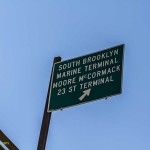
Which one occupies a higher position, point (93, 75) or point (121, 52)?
point (121, 52)

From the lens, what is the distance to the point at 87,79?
5207mm

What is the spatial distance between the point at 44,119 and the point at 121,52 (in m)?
1.69

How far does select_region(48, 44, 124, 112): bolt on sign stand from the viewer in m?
4.96

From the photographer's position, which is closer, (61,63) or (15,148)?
(61,63)

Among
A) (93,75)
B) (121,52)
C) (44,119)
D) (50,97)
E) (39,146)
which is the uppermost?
(121,52)

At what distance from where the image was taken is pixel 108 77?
5.04 m

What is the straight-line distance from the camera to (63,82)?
5.37 metres

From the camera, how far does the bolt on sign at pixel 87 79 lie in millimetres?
4964

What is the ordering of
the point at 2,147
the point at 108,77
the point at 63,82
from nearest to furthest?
the point at 108,77 → the point at 63,82 → the point at 2,147

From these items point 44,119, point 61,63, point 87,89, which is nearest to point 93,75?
point 87,89

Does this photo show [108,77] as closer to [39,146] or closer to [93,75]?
[93,75]

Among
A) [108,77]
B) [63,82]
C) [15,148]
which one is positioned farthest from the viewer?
[15,148]

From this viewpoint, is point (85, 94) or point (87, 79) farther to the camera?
point (87, 79)

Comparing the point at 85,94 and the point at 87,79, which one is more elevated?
the point at 87,79
